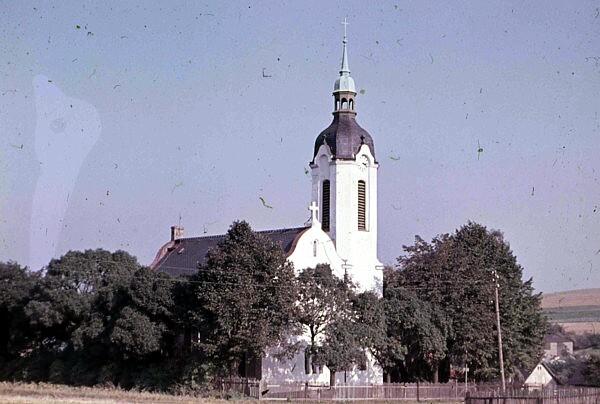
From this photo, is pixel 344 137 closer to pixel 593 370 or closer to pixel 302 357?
pixel 302 357

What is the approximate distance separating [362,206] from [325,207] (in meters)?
2.57

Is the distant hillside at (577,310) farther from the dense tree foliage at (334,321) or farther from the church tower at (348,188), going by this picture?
the dense tree foliage at (334,321)

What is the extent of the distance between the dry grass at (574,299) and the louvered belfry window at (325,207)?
73363 millimetres

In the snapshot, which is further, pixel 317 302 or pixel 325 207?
pixel 325 207

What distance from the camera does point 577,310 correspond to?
142375 mm

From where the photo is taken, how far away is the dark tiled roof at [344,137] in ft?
222

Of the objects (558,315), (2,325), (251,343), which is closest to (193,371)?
(251,343)

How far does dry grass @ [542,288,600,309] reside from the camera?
440ft

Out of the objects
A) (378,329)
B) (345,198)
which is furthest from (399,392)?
(345,198)

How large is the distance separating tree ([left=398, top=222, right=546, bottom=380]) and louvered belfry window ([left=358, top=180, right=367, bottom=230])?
11.9ft

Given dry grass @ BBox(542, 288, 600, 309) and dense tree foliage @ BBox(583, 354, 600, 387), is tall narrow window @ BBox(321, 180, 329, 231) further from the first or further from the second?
dry grass @ BBox(542, 288, 600, 309)

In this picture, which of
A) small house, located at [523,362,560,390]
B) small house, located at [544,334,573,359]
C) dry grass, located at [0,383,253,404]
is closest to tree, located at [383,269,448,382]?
dry grass, located at [0,383,253,404]

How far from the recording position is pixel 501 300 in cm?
6475

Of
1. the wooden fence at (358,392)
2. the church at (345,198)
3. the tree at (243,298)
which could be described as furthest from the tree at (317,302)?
the church at (345,198)
